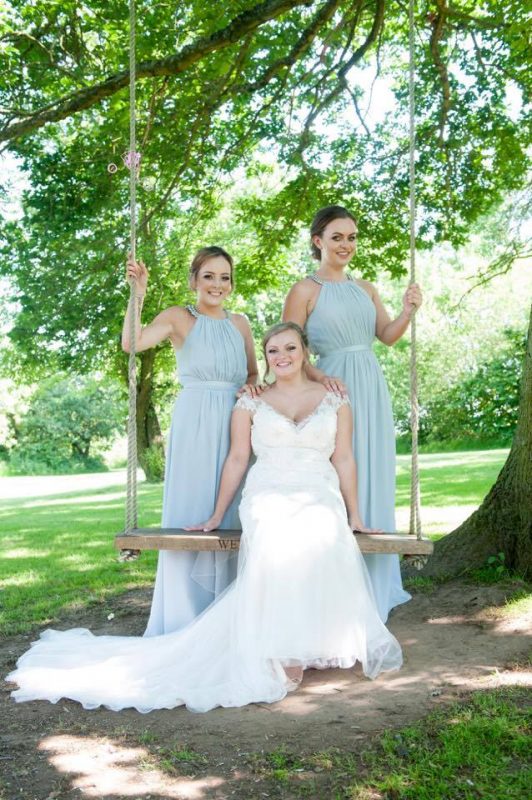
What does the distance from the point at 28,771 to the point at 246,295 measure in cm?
632

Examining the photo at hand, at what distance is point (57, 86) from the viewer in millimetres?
7570

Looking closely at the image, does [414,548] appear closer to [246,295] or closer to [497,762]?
[497,762]

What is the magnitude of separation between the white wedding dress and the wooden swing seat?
0.29ft

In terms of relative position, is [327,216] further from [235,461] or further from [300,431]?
[235,461]

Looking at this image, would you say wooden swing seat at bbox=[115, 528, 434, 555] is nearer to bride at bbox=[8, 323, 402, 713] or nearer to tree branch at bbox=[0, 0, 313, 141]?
bride at bbox=[8, 323, 402, 713]

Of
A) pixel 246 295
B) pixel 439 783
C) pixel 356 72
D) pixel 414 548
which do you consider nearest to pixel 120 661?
pixel 414 548

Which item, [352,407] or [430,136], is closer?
[352,407]

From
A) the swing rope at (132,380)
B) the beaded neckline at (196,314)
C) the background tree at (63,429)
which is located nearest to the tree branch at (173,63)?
the swing rope at (132,380)

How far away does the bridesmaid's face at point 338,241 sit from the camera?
4.25 meters

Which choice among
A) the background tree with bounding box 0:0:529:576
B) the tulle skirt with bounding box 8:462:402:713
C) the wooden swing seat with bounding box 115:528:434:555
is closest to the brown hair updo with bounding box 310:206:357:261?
the tulle skirt with bounding box 8:462:402:713

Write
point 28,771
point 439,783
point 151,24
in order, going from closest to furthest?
1. point 439,783
2. point 28,771
3. point 151,24

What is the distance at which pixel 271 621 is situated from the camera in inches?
140

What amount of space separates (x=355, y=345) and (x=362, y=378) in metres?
0.18

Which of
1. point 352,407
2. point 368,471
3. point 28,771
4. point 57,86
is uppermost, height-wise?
point 57,86
